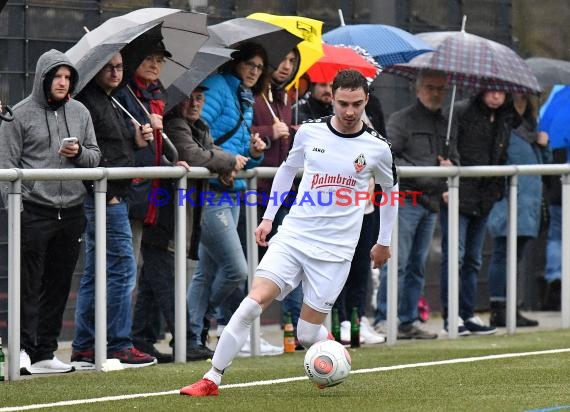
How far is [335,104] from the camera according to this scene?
1002cm

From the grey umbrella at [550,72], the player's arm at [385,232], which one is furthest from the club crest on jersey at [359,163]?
the grey umbrella at [550,72]

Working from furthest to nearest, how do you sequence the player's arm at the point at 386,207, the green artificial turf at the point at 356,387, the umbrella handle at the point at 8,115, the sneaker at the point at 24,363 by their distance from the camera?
the sneaker at the point at 24,363
the umbrella handle at the point at 8,115
the player's arm at the point at 386,207
the green artificial turf at the point at 356,387

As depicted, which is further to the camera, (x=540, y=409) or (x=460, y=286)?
(x=460, y=286)

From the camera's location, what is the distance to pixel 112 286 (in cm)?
1151

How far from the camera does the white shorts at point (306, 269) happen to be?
32.6ft

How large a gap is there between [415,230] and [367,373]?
320 cm

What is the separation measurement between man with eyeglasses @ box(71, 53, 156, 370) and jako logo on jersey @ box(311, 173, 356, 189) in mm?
1899

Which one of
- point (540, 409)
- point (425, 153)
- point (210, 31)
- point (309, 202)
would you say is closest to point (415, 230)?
point (425, 153)

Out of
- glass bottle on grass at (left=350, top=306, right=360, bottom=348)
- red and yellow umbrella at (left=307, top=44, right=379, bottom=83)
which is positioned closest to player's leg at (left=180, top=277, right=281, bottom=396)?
glass bottle on grass at (left=350, top=306, right=360, bottom=348)

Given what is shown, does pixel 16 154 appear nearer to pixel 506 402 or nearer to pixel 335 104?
pixel 335 104

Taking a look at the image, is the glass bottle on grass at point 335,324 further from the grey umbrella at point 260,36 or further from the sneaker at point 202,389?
the sneaker at point 202,389

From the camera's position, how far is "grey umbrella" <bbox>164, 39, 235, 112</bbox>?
11.9 m

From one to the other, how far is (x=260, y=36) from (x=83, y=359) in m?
2.91

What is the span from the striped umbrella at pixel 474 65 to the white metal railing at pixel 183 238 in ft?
2.54
